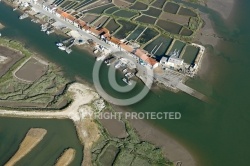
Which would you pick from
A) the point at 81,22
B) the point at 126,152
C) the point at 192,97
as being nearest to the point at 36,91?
the point at 126,152

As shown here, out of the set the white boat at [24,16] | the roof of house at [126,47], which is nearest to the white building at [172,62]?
the roof of house at [126,47]

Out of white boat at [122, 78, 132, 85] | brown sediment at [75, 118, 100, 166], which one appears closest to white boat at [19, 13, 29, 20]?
white boat at [122, 78, 132, 85]

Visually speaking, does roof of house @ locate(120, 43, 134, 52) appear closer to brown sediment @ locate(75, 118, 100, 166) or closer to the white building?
the white building

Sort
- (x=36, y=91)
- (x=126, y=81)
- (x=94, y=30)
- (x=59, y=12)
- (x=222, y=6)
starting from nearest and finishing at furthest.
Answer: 1. (x=36, y=91)
2. (x=126, y=81)
3. (x=94, y=30)
4. (x=59, y=12)
5. (x=222, y=6)

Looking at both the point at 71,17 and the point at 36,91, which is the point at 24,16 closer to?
the point at 71,17

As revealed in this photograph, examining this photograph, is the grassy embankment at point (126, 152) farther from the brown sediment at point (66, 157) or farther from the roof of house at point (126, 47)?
the roof of house at point (126, 47)
